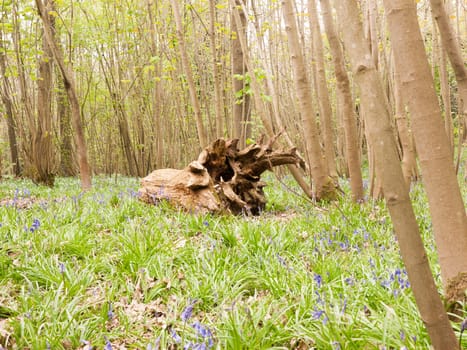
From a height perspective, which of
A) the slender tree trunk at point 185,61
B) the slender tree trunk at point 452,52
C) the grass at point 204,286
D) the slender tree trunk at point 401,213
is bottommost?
the grass at point 204,286

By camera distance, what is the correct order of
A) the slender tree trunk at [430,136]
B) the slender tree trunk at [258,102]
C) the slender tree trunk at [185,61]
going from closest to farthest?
the slender tree trunk at [430,136]
the slender tree trunk at [258,102]
the slender tree trunk at [185,61]

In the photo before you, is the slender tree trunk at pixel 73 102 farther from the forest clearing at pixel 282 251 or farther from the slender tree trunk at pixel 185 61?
the slender tree trunk at pixel 185 61

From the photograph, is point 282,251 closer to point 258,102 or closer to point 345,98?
point 258,102

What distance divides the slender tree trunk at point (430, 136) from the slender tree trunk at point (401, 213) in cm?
22

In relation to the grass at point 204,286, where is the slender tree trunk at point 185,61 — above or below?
above

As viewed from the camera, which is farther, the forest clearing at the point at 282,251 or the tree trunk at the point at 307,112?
the tree trunk at the point at 307,112

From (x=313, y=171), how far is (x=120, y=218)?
2942 mm

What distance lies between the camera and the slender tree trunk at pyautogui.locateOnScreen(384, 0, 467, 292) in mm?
1546

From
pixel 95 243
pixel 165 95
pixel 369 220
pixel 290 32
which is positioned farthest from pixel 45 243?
pixel 165 95

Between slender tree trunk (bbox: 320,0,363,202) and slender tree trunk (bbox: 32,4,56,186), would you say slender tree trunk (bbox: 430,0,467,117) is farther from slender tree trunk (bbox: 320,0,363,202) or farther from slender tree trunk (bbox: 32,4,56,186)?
slender tree trunk (bbox: 32,4,56,186)

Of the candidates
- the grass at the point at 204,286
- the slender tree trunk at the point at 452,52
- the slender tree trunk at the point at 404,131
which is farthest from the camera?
the slender tree trunk at the point at 404,131

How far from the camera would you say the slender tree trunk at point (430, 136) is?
5.07 feet

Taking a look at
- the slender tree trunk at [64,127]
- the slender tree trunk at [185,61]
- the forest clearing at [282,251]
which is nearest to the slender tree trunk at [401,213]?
the forest clearing at [282,251]

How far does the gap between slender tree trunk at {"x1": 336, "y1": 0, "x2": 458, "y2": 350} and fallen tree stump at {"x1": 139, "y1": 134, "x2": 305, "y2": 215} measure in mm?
3804
